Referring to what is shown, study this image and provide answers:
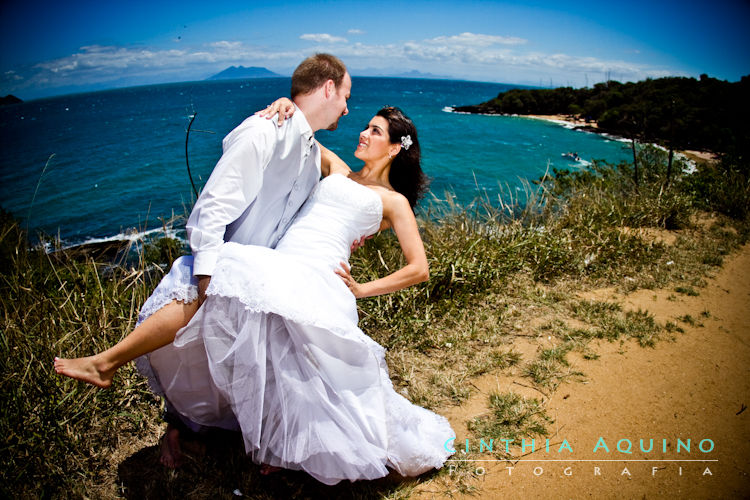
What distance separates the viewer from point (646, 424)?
2.84m

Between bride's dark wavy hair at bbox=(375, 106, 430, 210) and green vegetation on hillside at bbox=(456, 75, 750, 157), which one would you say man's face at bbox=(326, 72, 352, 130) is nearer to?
bride's dark wavy hair at bbox=(375, 106, 430, 210)

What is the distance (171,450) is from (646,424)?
3321mm

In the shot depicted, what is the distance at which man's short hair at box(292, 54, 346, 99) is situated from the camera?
265cm

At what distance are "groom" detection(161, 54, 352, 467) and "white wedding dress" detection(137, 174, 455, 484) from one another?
148 mm

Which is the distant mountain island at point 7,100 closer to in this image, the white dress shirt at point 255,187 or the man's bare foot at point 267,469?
the white dress shirt at point 255,187

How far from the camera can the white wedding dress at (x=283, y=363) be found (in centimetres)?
195

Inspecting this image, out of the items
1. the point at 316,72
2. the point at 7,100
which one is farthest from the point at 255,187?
the point at 7,100

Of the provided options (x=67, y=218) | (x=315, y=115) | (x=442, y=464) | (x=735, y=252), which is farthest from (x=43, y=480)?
(x=67, y=218)

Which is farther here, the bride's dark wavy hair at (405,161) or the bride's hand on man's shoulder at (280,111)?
the bride's dark wavy hair at (405,161)

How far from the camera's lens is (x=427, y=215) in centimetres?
611

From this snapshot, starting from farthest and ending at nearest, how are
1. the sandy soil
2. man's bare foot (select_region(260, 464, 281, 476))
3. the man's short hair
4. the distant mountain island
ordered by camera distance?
the distant mountain island
the sandy soil
the man's short hair
man's bare foot (select_region(260, 464, 281, 476))

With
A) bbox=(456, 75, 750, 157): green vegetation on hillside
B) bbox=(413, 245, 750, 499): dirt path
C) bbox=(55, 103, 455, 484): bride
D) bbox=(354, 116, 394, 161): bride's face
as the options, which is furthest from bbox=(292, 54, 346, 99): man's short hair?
bbox=(456, 75, 750, 157): green vegetation on hillside

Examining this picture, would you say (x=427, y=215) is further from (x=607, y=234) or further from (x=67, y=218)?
(x=67, y=218)

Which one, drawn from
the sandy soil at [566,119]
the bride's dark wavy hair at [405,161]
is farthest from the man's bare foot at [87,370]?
the sandy soil at [566,119]
